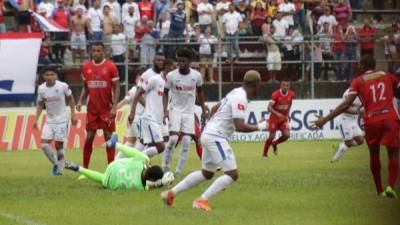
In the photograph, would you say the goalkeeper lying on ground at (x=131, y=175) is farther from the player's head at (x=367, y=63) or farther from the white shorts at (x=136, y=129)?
the white shorts at (x=136, y=129)

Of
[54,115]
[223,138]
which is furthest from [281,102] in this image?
[223,138]

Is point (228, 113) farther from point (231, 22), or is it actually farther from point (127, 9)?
point (231, 22)

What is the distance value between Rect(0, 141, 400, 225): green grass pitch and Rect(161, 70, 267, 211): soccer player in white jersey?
0.34 m

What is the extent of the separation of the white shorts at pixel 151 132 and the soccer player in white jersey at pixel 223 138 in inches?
203

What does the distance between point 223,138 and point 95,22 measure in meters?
19.7

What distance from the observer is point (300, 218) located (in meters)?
15.0

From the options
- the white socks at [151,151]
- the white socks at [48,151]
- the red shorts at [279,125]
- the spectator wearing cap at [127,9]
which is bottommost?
the red shorts at [279,125]

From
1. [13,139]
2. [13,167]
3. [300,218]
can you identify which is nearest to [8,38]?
[13,139]

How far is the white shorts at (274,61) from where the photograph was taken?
3553 centimetres

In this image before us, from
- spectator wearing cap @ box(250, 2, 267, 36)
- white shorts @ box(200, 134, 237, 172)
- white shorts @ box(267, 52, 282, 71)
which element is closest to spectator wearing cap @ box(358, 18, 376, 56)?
white shorts @ box(267, 52, 282, 71)

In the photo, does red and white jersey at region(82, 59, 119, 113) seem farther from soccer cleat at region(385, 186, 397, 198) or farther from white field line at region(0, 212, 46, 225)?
white field line at region(0, 212, 46, 225)

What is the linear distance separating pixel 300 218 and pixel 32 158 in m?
15.2

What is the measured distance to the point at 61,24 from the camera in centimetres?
3434

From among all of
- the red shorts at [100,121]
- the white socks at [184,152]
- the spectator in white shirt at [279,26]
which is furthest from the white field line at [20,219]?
the spectator in white shirt at [279,26]
